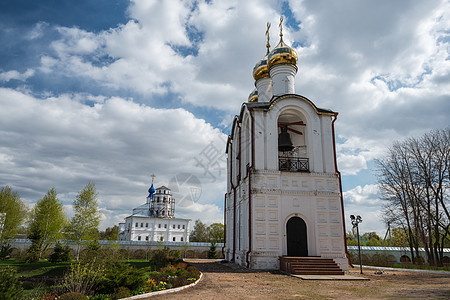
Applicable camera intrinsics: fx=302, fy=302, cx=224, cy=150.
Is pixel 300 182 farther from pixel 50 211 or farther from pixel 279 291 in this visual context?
pixel 50 211

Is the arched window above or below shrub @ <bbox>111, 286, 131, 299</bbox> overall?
above

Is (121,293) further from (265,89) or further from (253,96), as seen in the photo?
(253,96)

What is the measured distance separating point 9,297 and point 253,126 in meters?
12.3

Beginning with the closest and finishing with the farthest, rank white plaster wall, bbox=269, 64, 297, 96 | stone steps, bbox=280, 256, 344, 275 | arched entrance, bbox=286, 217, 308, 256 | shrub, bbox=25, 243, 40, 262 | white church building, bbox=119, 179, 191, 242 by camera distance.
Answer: stone steps, bbox=280, 256, 344, 275, arched entrance, bbox=286, 217, 308, 256, shrub, bbox=25, 243, 40, 262, white plaster wall, bbox=269, 64, 297, 96, white church building, bbox=119, 179, 191, 242

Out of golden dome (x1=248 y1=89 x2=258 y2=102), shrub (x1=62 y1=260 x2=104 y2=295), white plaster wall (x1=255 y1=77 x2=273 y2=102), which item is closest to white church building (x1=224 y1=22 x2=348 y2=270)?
white plaster wall (x1=255 y1=77 x2=273 y2=102)

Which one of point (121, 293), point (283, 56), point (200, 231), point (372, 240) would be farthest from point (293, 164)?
point (200, 231)

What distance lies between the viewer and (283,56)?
712 inches

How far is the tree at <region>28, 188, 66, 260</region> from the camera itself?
69.1ft

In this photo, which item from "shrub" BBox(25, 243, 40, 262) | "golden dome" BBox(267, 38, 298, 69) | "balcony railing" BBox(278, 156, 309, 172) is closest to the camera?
"balcony railing" BBox(278, 156, 309, 172)

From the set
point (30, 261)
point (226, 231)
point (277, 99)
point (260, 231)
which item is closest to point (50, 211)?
point (30, 261)

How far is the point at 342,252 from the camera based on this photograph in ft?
46.6

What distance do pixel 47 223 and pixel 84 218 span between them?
3603 mm

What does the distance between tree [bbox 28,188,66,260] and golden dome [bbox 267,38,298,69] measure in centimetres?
1888

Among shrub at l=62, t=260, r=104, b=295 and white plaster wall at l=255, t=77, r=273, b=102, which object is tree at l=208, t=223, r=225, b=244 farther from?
shrub at l=62, t=260, r=104, b=295
